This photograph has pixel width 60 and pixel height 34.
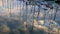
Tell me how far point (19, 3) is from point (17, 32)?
1.32m

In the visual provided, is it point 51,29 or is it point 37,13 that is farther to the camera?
point 37,13

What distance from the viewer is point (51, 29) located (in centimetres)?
300

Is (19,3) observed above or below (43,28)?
above

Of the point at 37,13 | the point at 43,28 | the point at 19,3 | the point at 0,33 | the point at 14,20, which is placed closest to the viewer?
the point at 0,33

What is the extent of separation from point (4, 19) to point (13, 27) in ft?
1.19

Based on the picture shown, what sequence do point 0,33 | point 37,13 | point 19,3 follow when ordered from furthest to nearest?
1. point 19,3
2. point 37,13
3. point 0,33

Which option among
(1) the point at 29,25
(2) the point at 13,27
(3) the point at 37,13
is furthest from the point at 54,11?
(2) the point at 13,27

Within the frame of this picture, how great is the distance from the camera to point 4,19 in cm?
333

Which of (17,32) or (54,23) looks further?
(54,23)

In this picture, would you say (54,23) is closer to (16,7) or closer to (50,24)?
(50,24)

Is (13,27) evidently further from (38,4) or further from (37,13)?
(38,4)

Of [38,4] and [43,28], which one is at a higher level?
[38,4]

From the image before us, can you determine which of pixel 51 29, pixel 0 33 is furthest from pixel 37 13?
pixel 0 33

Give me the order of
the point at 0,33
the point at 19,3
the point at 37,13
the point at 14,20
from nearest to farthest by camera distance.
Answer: the point at 0,33
the point at 14,20
the point at 37,13
the point at 19,3
